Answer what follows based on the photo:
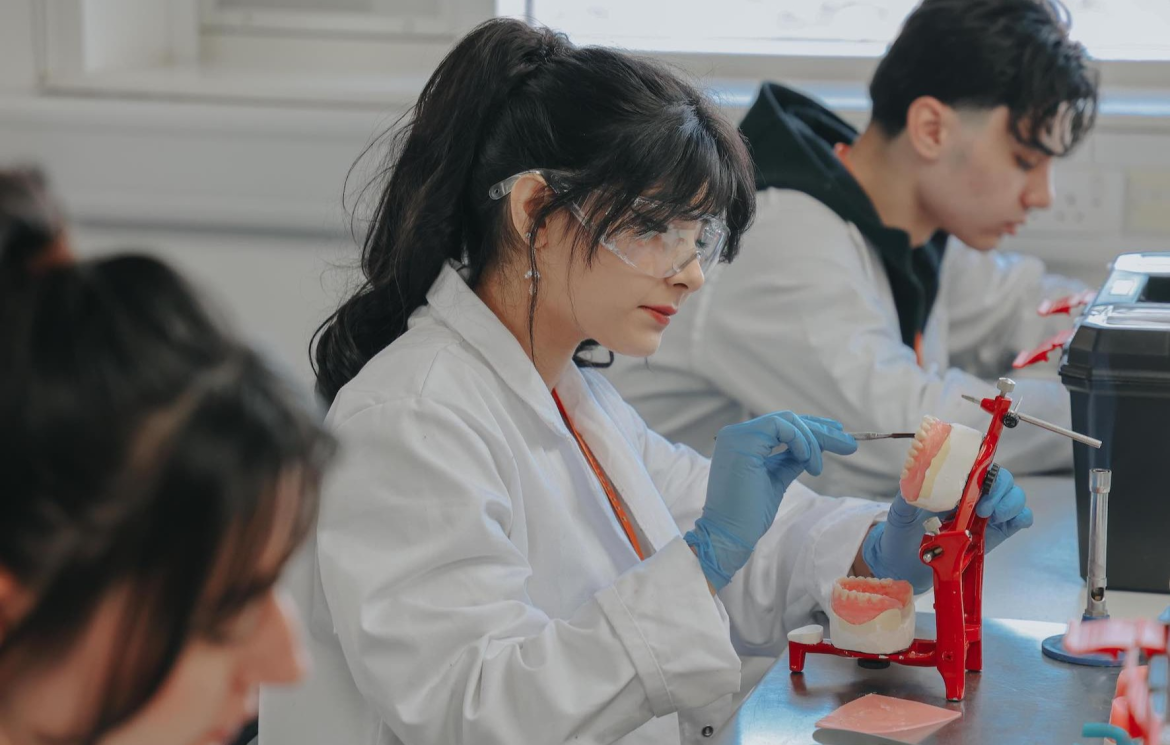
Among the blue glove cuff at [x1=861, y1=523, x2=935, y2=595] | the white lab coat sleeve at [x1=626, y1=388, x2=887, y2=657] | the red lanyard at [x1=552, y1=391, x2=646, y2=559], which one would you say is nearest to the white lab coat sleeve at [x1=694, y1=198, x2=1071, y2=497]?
the white lab coat sleeve at [x1=626, y1=388, x2=887, y2=657]

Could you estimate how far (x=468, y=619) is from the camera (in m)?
0.99

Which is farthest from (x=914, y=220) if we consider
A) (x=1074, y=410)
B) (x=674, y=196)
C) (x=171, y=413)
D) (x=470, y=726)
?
(x=171, y=413)

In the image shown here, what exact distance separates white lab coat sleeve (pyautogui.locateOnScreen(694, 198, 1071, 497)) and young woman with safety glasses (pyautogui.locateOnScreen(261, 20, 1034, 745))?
16.6 inches

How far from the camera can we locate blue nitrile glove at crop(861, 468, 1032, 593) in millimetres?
1110

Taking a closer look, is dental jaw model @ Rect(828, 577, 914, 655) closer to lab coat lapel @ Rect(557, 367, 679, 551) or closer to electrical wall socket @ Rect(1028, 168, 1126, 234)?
lab coat lapel @ Rect(557, 367, 679, 551)

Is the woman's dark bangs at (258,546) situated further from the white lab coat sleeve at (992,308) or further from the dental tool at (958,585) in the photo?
the white lab coat sleeve at (992,308)

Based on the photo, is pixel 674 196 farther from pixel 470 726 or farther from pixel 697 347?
pixel 697 347

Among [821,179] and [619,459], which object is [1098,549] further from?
[821,179]

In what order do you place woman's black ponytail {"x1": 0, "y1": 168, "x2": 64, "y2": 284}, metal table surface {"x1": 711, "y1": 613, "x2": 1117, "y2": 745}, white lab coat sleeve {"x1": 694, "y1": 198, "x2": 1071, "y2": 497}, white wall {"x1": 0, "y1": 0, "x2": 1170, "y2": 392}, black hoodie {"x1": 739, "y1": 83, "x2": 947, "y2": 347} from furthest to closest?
1. white wall {"x1": 0, "y1": 0, "x2": 1170, "y2": 392}
2. black hoodie {"x1": 739, "y1": 83, "x2": 947, "y2": 347}
3. white lab coat sleeve {"x1": 694, "y1": 198, "x2": 1071, "y2": 497}
4. metal table surface {"x1": 711, "y1": 613, "x2": 1117, "y2": 745}
5. woman's black ponytail {"x1": 0, "y1": 168, "x2": 64, "y2": 284}

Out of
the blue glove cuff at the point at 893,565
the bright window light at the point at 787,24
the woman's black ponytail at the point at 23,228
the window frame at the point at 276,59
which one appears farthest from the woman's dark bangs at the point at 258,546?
the bright window light at the point at 787,24

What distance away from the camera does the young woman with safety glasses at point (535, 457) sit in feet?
3.25

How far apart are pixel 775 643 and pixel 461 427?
0.47 metres

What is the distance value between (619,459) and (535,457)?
13cm

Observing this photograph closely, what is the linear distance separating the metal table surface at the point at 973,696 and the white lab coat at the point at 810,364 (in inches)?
25.3
